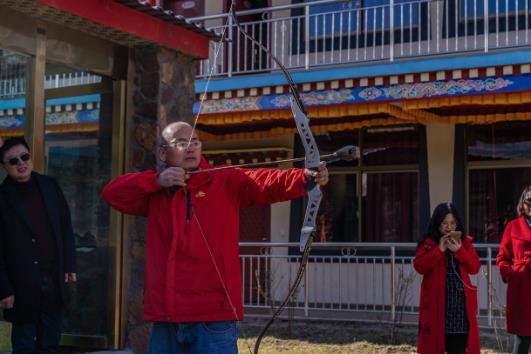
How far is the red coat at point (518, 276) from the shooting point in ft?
20.3

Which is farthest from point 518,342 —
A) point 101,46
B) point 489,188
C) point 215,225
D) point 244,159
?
point 244,159

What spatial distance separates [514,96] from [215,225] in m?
7.09

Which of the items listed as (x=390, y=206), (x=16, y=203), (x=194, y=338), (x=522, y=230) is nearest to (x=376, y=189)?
(x=390, y=206)

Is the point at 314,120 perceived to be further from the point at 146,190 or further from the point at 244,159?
the point at 146,190

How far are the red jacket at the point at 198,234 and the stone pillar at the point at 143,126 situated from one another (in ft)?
8.71

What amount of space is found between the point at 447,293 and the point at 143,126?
8.86 feet

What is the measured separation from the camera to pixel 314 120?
12.0 metres

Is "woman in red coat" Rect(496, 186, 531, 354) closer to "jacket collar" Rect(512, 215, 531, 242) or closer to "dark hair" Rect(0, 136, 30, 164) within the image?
"jacket collar" Rect(512, 215, 531, 242)

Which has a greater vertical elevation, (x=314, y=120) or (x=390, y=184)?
→ (x=314, y=120)

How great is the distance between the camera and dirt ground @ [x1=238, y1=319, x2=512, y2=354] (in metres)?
8.57

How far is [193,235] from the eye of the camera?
3.57m

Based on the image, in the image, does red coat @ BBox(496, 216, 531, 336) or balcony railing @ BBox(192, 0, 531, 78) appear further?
balcony railing @ BBox(192, 0, 531, 78)

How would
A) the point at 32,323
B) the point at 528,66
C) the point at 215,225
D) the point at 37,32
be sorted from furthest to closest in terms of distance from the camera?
the point at 528,66, the point at 37,32, the point at 32,323, the point at 215,225

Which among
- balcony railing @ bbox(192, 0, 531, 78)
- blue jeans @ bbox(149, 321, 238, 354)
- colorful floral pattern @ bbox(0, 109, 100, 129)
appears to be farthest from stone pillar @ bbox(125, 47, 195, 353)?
balcony railing @ bbox(192, 0, 531, 78)
